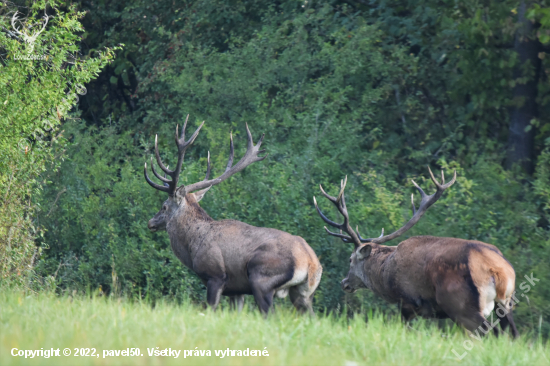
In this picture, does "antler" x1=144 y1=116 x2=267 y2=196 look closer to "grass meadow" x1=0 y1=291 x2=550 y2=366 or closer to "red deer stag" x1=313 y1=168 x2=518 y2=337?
"red deer stag" x1=313 y1=168 x2=518 y2=337

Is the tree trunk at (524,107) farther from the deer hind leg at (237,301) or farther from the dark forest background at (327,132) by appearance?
the deer hind leg at (237,301)

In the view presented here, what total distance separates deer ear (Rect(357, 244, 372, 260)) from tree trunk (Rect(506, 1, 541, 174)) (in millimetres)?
4287

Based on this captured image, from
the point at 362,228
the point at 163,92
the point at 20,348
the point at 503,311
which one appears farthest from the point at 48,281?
the point at 163,92

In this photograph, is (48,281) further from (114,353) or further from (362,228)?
(114,353)

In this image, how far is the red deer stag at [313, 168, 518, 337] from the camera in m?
6.71

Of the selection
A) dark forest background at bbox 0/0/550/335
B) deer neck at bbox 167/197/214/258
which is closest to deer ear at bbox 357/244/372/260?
dark forest background at bbox 0/0/550/335

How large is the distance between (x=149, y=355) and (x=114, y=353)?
22cm

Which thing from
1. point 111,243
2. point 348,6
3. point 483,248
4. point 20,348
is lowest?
point 111,243

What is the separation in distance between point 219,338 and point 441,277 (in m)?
2.90

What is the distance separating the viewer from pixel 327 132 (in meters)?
12.6

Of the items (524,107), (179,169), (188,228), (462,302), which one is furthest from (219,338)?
(524,107)

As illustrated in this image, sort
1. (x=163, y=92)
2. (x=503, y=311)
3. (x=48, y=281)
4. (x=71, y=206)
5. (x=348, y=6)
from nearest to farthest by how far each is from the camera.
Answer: (x=503, y=311), (x=48, y=281), (x=71, y=206), (x=348, y=6), (x=163, y=92)

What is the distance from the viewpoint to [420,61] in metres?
13.9

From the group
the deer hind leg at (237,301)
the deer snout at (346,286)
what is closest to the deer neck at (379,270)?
the deer snout at (346,286)
